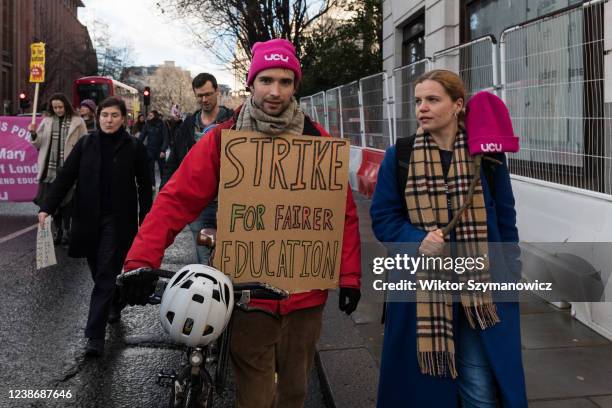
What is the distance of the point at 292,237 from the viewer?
2.80 meters

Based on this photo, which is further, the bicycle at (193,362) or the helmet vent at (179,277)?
the bicycle at (193,362)

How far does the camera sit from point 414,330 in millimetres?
2723

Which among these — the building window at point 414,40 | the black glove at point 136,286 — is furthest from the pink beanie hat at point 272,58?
the building window at point 414,40

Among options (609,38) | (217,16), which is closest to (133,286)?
(609,38)

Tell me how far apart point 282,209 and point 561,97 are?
133 inches

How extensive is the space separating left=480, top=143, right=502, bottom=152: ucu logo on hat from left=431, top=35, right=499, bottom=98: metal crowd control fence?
150 inches

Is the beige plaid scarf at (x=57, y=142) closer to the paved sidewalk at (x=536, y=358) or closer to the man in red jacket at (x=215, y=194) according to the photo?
the paved sidewalk at (x=536, y=358)

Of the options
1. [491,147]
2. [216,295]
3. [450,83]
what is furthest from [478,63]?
[216,295]

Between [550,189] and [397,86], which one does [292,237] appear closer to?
[550,189]

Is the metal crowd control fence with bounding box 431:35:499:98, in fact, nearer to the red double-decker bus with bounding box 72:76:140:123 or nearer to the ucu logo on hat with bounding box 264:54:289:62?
the ucu logo on hat with bounding box 264:54:289:62

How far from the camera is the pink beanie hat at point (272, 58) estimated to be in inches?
104

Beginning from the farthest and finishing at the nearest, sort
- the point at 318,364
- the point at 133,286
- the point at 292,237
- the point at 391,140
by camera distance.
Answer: the point at 391,140
the point at 318,364
the point at 292,237
the point at 133,286

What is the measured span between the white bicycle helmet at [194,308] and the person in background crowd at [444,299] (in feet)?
2.77

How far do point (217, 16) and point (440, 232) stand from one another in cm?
2349
